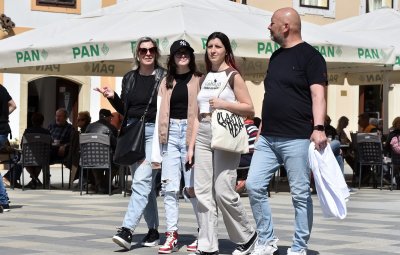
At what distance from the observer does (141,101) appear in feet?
32.3

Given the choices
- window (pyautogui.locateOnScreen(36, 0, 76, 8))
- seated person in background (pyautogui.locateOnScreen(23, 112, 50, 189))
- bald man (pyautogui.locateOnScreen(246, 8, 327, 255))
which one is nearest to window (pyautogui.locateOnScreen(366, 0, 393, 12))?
window (pyautogui.locateOnScreen(36, 0, 76, 8))

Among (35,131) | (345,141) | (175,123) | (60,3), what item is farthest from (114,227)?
(60,3)

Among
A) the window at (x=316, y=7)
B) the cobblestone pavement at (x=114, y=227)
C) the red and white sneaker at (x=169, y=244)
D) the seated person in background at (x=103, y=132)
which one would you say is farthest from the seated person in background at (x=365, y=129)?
the window at (x=316, y=7)

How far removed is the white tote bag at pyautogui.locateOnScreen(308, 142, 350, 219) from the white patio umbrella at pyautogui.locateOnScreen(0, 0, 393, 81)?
6821 mm

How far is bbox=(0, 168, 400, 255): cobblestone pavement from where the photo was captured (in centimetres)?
960

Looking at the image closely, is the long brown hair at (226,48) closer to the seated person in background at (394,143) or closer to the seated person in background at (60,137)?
the seated person in background at (60,137)

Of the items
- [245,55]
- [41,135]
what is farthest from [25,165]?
[245,55]

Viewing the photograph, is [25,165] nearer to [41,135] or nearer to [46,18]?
[41,135]

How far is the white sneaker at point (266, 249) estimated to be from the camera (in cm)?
888

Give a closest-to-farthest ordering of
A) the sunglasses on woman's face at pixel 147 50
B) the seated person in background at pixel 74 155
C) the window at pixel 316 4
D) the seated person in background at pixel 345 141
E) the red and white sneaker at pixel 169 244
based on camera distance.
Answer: the red and white sneaker at pixel 169 244 → the sunglasses on woman's face at pixel 147 50 → the seated person in background at pixel 74 155 → the seated person in background at pixel 345 141 → the window at pixel 316 4

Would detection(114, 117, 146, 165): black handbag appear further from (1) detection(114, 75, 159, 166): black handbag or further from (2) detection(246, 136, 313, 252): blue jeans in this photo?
(2) detection(246, 136, 313, 252): blue jeans

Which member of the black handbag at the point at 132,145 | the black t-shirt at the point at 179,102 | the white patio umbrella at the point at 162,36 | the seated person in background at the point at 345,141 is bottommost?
the seated person in background at the point at 345,141

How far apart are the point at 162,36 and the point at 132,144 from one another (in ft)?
19.7

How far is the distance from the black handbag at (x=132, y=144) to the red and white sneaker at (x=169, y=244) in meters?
0.74
